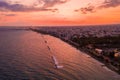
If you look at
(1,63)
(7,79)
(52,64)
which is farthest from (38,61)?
(7,79)

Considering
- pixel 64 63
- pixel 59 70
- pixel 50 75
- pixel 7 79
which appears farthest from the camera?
pixel 64 63

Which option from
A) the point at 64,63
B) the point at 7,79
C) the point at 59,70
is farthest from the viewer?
the point at 64,63

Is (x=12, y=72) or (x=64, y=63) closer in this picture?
(x=12, y=72)

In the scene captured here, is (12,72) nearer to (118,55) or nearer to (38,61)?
(38,61)

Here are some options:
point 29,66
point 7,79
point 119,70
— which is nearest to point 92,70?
point 119,70

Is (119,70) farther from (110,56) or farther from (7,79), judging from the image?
(7,79)

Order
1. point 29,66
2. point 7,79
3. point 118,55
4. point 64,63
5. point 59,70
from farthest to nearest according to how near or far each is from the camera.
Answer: point 118,55 < point 64,63 < point 29,66 < point 59,70 < point 7,79

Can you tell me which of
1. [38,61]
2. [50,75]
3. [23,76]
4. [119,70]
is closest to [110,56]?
[119,70]

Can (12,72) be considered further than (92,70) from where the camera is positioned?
No

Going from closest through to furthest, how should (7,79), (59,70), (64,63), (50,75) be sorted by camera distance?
(7,79) < (50,75) < (59,70) < (64,63)
